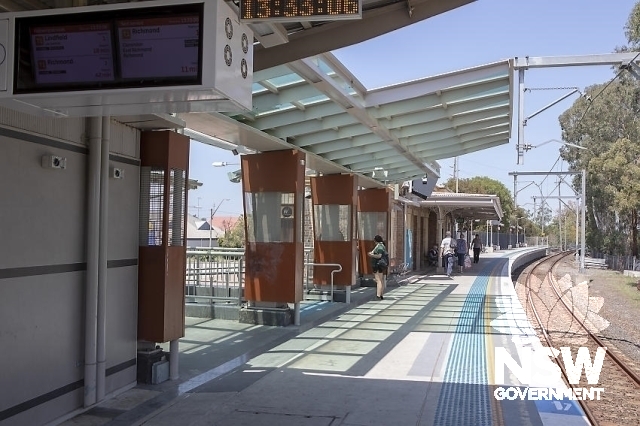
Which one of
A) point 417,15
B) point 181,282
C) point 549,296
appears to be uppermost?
point 417,15

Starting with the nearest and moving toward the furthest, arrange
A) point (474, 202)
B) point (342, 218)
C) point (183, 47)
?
1. point (183, 47)
2. point (342, 218)
3. point (474, 202)

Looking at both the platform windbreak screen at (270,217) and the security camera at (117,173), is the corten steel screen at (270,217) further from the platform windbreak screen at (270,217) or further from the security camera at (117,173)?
the security camera at (117,173)

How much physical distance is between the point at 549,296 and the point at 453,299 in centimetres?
625

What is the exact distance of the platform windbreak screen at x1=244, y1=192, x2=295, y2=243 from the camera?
1078 centimetres

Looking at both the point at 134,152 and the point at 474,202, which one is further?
the point at 474,202

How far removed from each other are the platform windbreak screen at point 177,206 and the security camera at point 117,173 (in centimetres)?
60

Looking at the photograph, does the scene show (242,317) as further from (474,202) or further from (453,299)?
(474,202)

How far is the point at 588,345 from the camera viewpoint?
1127 centimetres

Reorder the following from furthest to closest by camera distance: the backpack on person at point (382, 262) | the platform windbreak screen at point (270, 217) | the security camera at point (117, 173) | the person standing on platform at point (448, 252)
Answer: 1. the person standing on platform at point (448, 252)
2. the backpack on person at point (382, 262)
3. the platform windbreak screen at point (270, 217)
4. the security camera at point (117, 173)

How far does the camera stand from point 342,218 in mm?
14688

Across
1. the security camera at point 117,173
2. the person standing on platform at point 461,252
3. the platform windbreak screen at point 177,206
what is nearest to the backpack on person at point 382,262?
the platform windbreak screen at point 177,206

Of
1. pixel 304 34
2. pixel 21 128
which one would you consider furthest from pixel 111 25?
pixel 304 34

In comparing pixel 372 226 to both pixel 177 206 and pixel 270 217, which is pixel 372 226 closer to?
pixel 270 217

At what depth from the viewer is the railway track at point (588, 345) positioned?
6.93 meters
